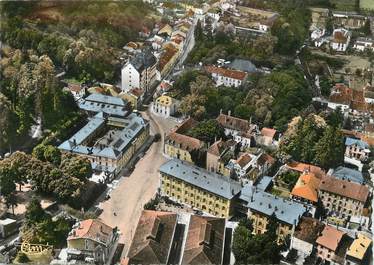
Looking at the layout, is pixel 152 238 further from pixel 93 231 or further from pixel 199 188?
pixel 199 188

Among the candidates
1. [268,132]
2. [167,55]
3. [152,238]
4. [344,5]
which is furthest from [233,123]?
[344,5]

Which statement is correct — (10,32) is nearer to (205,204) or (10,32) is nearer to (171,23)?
(171,23)

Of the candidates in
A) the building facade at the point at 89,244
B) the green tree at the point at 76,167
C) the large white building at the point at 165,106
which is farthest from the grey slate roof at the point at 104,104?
the building facade at the point at 89,244

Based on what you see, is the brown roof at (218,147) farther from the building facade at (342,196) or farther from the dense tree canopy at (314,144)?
the building facade at (342,196)

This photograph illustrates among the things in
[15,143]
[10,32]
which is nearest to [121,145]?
[15,143]

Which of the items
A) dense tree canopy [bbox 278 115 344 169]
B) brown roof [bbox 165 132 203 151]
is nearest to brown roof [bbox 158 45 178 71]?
brown roof [bbox 165 132 203 151]

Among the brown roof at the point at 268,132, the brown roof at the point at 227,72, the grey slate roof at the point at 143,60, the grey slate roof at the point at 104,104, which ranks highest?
the grey slate roof at the point at 143,60
